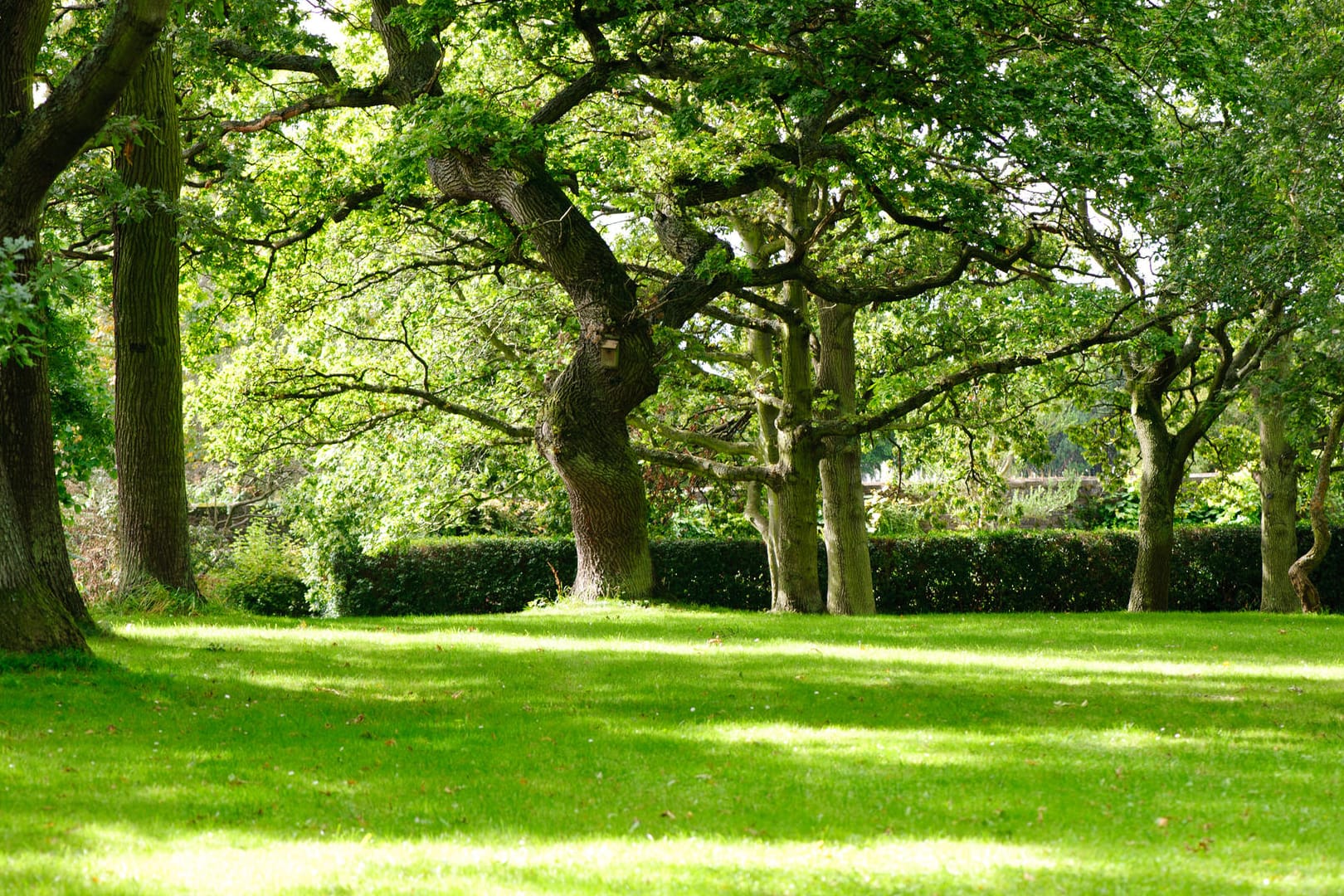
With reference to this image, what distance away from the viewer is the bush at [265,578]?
24.5 meters

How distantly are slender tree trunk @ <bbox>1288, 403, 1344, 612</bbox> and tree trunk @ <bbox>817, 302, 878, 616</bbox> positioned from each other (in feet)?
23.4

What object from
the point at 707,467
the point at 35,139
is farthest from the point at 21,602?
the point at 707,467

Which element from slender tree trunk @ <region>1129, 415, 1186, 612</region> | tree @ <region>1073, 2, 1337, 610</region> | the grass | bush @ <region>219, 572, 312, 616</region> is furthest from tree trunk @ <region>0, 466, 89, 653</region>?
slender tree trunk @ <region>1129, 415, 1186, 612</region>

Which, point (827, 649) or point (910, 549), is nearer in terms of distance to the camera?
point (827, 649)

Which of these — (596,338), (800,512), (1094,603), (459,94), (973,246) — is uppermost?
(459,94)

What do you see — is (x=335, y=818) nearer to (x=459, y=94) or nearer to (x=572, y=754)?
(x=572, y=754)

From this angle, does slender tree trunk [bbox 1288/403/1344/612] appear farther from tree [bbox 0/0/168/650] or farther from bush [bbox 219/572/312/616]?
bush [bbox 219/572/312/616]

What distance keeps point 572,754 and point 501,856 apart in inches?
82.2

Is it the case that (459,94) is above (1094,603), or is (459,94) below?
above

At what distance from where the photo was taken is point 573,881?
5180 millimetres

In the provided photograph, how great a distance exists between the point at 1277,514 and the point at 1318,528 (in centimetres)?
123

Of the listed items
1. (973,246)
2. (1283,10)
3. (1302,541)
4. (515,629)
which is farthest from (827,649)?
(1302,541)

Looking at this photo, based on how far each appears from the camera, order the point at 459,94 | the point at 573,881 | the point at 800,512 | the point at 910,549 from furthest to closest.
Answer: the point at 910,549, the point at 800,512, the point at 459,94, the point at 573,881

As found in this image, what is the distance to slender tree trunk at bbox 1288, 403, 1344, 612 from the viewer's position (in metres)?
19.2
